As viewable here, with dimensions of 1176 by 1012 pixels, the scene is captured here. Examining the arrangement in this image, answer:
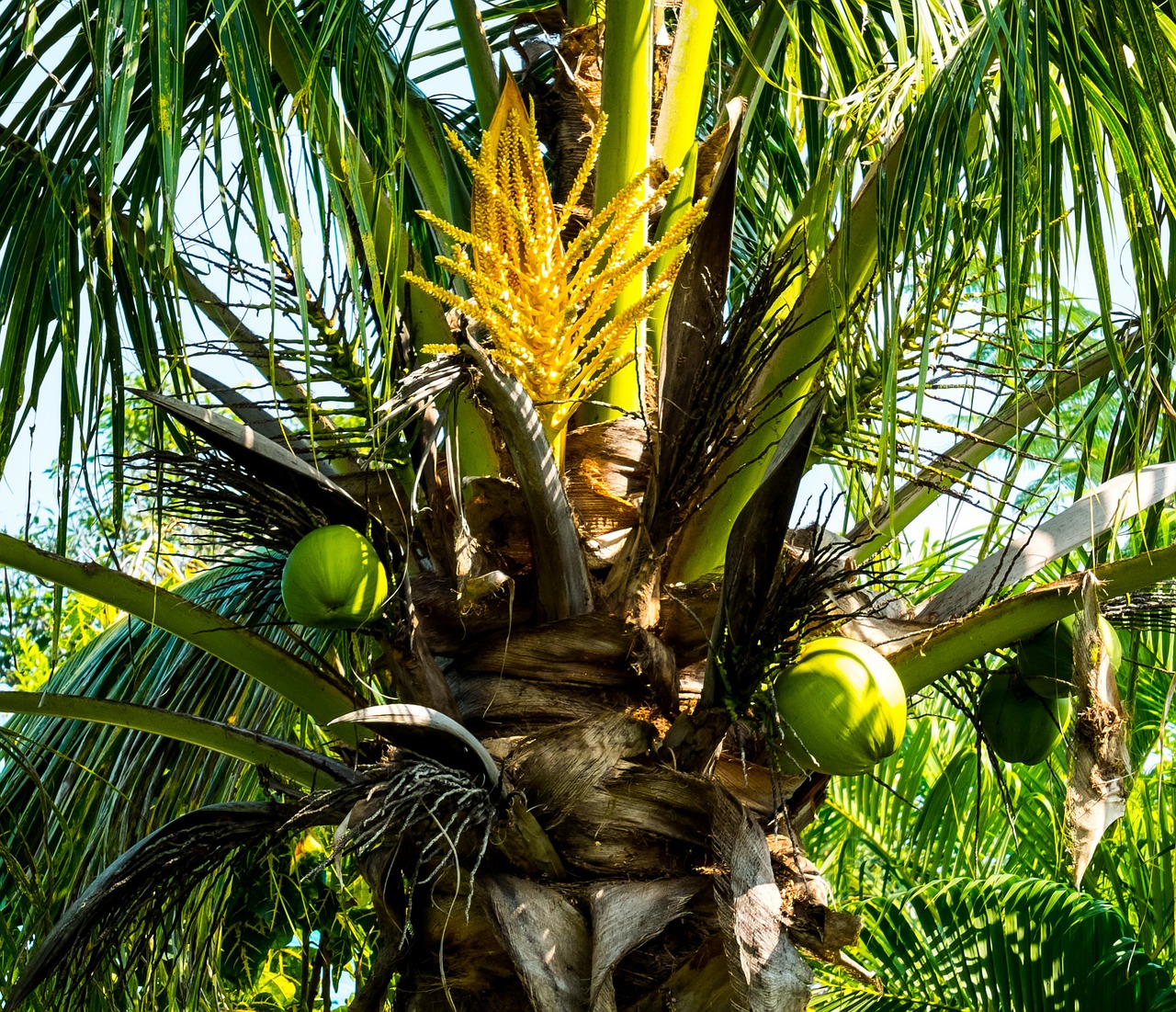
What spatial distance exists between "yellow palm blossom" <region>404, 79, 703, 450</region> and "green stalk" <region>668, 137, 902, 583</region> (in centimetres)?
31

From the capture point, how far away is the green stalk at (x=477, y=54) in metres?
2.46

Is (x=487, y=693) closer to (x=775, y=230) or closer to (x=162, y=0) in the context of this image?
(x=162, y=0)

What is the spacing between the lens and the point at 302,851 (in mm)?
3641

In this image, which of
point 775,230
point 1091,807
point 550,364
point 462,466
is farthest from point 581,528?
point 775,230

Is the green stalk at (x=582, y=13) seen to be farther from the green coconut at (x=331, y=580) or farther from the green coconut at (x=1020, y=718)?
the green coconut at (x=1020, y=718)

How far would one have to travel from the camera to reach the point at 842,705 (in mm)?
1610

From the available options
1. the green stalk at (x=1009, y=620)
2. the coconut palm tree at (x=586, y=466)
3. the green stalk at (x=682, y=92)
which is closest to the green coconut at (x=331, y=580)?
the coconut palm tree at (x=586, y=466)

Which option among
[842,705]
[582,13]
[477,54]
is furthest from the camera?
[582,13]

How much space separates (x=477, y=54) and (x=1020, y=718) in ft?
5.22

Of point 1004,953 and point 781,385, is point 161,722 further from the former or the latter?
point 1004,953

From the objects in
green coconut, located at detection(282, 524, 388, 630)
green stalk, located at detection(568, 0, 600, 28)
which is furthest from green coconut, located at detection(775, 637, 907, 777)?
→ green stalk, located at detection(568, 0, 600, 28)

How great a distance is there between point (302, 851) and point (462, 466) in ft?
6.22

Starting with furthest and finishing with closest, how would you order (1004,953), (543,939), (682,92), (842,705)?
(1004,953), (682,92), (543,939), (842,705)

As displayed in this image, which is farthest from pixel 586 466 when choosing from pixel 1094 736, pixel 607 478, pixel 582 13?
pixel 582 13
